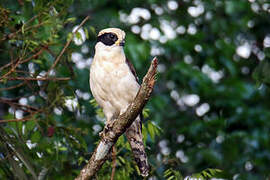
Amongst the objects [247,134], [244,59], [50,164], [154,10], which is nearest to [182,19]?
[154,10]

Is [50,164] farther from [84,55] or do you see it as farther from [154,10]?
[154,10]

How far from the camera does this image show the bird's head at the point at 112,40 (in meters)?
3.45

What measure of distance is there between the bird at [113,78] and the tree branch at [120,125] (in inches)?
10.4

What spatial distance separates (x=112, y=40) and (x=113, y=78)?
10.6 inches

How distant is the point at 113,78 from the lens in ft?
11.0

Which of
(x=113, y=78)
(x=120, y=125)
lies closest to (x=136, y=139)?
(x=113, y=78)

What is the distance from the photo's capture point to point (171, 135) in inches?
239

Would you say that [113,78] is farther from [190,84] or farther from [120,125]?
[190,84]

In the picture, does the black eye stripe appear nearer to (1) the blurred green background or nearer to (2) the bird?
(2) the bird

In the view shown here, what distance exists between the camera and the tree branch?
2.85 m

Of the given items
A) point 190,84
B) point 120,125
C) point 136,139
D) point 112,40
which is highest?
point 112,40

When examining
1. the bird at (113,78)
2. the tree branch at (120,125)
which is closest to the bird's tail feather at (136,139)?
the bird at (113,78)

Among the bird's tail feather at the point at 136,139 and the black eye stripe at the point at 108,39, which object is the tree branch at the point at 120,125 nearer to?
the bird's tail feather at the point at 136,139

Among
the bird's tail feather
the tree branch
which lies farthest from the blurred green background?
the tree branch
